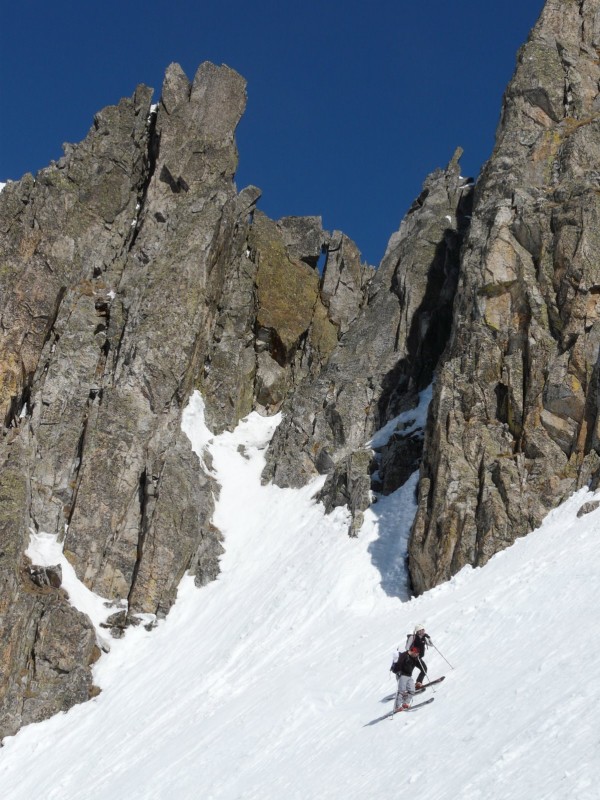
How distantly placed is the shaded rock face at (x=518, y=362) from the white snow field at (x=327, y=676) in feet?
6.01

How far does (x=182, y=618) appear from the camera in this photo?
37.1m

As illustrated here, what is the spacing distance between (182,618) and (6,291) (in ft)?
63.9

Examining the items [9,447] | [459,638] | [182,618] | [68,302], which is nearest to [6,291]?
[68,302]

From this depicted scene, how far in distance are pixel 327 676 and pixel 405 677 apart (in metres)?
6.81

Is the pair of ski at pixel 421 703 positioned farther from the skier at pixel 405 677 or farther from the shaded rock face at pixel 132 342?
the shaded rock face at pixel 132 342

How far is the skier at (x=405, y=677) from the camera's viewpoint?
1956 centimetres

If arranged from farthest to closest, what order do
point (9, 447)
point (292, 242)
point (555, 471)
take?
point (292, 242) → point (9, 447) → point (555, 471)

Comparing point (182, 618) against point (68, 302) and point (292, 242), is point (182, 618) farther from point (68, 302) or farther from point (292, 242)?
point (292, 242)

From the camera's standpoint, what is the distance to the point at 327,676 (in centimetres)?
2594

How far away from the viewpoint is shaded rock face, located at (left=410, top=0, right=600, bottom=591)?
1221 inches

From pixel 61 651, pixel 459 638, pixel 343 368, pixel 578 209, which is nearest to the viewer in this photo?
pixel 459 638

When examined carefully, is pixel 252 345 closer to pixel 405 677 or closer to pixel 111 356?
pixel 111 356

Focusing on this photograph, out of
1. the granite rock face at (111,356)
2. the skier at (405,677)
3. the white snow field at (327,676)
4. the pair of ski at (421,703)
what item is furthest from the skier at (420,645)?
the granite rock face at (111,356)

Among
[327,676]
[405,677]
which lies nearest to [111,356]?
[327,676]
